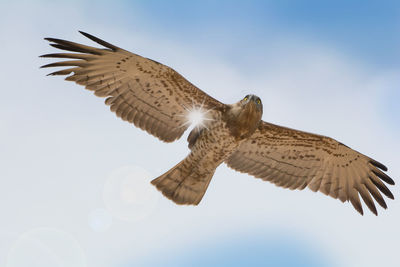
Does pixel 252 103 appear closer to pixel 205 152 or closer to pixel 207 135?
pixel 207 135

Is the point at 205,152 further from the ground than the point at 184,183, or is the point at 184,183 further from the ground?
the point at 205,152

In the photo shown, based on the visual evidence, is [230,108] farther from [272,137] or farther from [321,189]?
[321,189]

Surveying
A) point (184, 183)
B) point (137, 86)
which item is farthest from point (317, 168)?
point (137, 86)

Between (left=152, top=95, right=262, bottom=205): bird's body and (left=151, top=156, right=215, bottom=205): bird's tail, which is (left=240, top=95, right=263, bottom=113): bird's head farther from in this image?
(left=151, top=156, right=215, bottom=205): bird's tail

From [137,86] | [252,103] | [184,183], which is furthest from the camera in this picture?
[184,183]

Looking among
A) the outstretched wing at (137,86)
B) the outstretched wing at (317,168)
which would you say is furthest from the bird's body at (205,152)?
the outstretched wing at (317,168)

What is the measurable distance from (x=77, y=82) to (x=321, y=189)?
5323 mm

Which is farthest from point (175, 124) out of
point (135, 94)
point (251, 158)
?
point (251, 158)

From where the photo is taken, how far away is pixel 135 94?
34.1 feet

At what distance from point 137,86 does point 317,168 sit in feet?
13.6

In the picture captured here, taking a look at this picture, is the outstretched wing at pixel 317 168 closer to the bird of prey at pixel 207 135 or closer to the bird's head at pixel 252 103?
the bird of prey at pixel 207 135

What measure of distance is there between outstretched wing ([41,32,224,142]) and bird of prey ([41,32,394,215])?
2 centimetres

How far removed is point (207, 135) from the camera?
10.4 meters

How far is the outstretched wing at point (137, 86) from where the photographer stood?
32.3 feet
